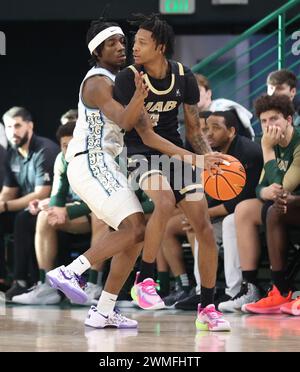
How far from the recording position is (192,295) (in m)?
8.00

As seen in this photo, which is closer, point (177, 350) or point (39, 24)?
point (177, 350)

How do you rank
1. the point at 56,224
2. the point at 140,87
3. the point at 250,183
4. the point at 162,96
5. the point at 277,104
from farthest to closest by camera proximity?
the point at 56,224, the point at 250,183, the point at 277,104, the point at 162,96, the point at 140,87

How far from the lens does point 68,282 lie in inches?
237

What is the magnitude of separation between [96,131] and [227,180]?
0.85 m

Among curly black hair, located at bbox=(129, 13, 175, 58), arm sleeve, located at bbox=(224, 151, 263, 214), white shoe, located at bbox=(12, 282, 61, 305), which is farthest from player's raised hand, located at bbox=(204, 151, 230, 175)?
white shoe, located at bbox=(12, 282, 61, 305)

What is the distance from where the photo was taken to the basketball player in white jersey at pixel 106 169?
6004 millimetres

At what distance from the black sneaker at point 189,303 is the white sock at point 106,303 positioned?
1.65 m

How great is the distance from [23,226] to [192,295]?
1.88 metres

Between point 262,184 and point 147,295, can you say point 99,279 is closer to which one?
point 262,184

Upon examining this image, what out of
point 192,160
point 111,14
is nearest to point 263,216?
point 192,160

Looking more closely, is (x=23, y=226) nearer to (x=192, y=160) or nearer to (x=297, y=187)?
(x=297, y=187)

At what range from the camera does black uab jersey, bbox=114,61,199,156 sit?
6.12 meters

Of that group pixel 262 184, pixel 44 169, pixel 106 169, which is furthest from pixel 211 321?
pixel 44 169

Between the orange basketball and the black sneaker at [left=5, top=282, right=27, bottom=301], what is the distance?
311cm
